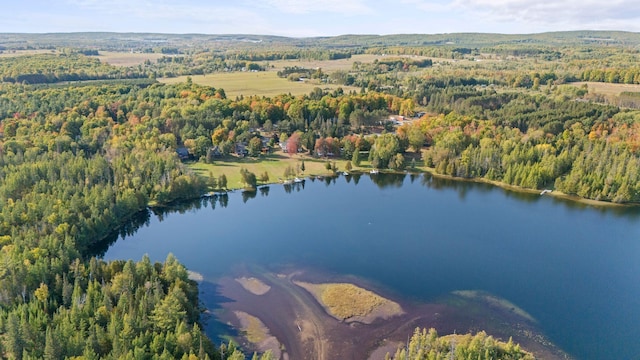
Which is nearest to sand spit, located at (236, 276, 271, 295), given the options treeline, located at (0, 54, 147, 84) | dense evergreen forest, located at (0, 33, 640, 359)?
dense evergreen forest, located at (0, 33, 640, 359)

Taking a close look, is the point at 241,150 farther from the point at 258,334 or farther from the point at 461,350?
the point at 461,350

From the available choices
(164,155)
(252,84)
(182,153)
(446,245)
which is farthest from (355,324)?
(252,84)

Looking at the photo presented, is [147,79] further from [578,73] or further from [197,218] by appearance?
[578,73]

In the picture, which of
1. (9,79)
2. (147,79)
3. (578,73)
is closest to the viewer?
(9,79)

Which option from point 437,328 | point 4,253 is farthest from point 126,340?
point 437,328

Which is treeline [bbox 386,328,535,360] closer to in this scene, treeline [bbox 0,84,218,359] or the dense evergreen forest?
the dense evergreen forest
